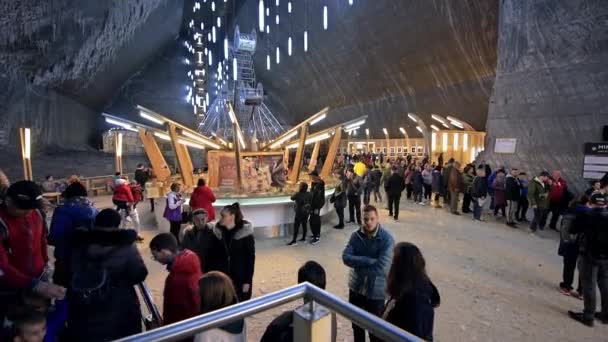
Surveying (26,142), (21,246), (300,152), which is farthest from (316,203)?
(26,142)

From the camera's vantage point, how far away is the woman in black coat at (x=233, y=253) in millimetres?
3182

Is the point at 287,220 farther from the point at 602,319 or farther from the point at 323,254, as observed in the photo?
the point at 602,319

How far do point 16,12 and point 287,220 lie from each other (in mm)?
→ 10865

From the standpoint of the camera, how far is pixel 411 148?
21.0 meters

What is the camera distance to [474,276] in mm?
5230

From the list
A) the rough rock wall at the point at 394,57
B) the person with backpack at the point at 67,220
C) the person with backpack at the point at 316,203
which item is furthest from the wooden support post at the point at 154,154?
the rough rock wall at the point at 394,57

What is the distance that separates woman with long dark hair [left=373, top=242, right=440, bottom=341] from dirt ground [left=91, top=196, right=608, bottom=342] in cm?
180

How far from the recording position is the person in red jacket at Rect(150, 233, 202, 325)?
7.40 feet

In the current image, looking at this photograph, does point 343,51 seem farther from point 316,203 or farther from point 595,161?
point 316,203

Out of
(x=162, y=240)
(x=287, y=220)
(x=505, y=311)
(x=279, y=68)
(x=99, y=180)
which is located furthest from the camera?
(x=279, y=68)

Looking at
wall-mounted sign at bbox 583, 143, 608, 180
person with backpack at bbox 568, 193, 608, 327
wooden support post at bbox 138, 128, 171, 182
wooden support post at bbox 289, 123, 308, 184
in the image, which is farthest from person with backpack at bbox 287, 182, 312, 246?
wall-mounted sign at bbox 583, 143, 608, 180

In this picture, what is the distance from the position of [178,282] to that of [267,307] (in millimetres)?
1246

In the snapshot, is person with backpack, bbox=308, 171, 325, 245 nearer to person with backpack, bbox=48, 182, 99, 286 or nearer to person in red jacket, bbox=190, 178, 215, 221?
person in red jacket, bbox=190, 178, 215, 221

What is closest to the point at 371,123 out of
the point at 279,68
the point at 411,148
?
the point at 411,148
